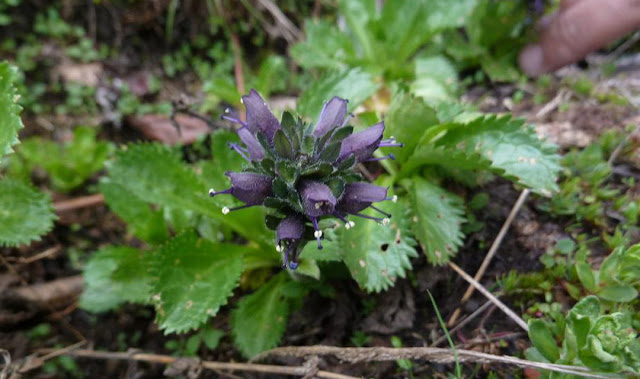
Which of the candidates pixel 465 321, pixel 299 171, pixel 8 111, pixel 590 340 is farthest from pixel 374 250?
pixel 8 111

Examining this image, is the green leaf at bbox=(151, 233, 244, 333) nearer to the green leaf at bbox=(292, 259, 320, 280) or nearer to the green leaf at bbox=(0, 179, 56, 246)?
the green leaf at bbox=(292, 259, 320, 280)

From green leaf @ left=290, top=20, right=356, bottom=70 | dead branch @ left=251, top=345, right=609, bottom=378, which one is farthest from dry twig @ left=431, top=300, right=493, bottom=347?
green leaf @ left=290, top=20, right=356, bottom=70

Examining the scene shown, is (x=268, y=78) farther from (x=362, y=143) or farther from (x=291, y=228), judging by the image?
(x=291, y=228)

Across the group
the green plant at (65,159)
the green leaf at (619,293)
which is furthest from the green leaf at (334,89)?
the green plant at (65,159)

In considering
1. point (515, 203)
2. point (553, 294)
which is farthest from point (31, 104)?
point (553, 294)

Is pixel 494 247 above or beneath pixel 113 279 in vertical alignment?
beneath
